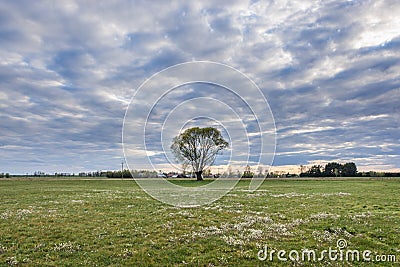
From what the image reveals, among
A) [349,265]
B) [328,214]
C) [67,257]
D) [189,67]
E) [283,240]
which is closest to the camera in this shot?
[349,265]

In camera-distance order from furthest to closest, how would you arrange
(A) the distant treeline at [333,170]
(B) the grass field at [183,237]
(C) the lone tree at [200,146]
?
(A) the distant treeline at [333,170], (C) the lone tree at [200,146], (B) the grass field at [183,237]

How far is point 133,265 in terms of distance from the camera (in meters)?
11.4

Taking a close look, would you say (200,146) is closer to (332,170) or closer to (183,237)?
(183,237)

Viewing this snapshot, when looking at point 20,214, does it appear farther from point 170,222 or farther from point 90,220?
point 170,222

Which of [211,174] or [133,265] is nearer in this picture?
[133,265]

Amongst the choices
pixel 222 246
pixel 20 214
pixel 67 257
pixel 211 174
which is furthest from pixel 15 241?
pixel 211 174

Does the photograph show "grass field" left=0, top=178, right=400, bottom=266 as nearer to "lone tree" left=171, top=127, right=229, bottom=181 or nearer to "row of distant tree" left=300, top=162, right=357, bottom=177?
"lone tree" left=171, top=127, right=229, bottom=181

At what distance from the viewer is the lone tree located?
287 ft

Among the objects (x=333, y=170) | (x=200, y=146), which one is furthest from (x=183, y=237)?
(x=333, y=170)

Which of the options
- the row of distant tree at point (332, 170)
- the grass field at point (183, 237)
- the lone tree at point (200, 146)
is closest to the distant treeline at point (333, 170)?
the row of distant tree at point (332, 170)

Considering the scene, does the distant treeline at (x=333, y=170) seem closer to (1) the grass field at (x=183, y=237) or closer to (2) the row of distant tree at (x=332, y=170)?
(2) the row of distant tree at (x=332, y=170)

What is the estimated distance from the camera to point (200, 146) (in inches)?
3526

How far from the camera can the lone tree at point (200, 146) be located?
87.5 m

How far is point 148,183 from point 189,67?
50.2m
